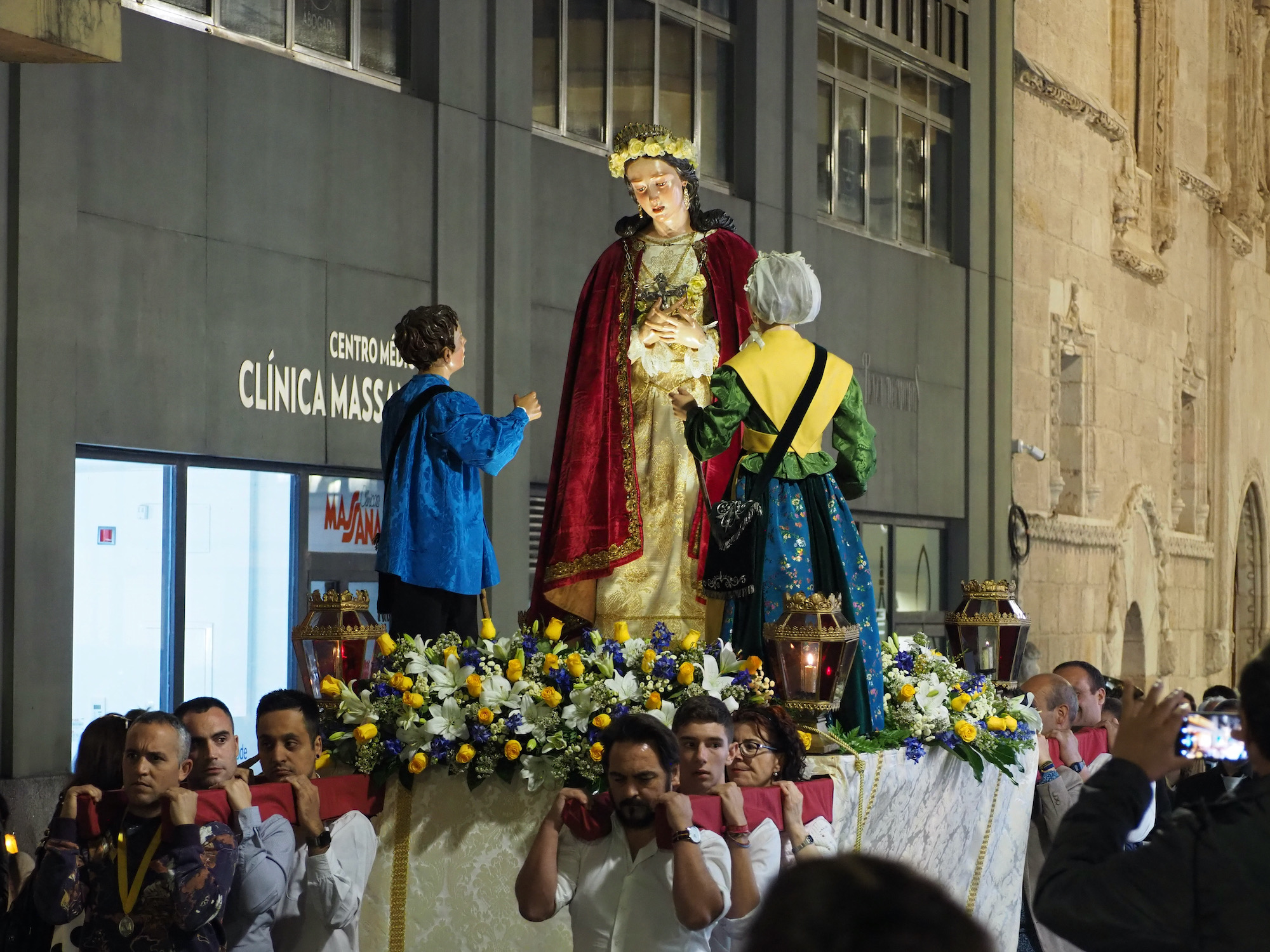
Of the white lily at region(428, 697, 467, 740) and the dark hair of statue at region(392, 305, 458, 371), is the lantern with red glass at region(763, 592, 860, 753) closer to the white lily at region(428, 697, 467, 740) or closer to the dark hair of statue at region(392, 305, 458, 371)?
the white lily at region(428, 697, 467, 740)

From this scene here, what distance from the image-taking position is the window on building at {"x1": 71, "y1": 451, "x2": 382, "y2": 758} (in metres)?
9.88

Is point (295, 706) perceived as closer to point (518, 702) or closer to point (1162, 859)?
point (518, 702)

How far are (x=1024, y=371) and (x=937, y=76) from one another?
333 cm

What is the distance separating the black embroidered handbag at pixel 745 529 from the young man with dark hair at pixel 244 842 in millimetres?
2104

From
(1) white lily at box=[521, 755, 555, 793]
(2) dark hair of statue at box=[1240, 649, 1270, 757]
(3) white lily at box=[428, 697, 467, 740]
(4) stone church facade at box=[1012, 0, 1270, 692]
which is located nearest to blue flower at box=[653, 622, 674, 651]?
(1) white lily at box=[521, 755, 555, 793]

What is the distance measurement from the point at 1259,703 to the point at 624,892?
6.52ft

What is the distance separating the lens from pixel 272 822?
462 cm

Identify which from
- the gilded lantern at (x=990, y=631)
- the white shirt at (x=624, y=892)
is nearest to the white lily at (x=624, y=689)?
the white shirt at (x=624, y=892)

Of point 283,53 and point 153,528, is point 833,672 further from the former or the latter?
point 283,53

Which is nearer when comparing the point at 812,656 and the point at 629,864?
the point at 629,864

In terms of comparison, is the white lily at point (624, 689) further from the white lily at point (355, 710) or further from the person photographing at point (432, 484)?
the person photographing at point (432, 484)

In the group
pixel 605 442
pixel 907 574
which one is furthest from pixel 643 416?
pixel 907 574

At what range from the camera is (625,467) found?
7.29 m

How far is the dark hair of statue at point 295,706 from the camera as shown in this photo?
516cm
